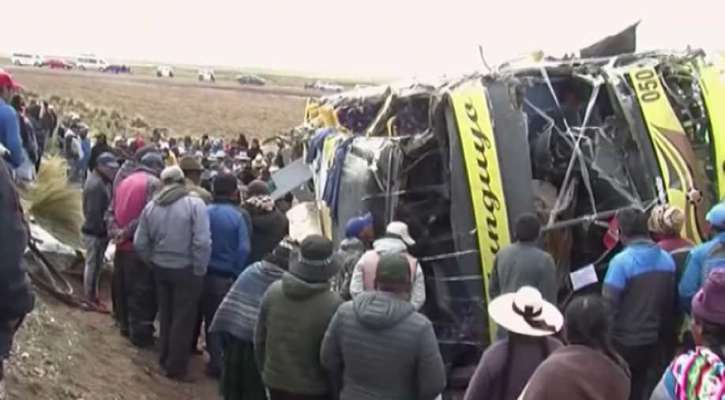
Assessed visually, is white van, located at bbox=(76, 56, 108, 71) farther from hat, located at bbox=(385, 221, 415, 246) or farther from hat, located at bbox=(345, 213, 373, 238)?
hat, located at bbox=(385, 221, 415, 246)

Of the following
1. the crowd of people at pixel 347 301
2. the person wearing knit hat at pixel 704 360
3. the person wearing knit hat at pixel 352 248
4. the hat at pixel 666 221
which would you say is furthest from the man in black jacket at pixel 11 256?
the hat at pixel 666 221

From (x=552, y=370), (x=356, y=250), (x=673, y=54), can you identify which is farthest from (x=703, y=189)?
(x=552, y=370)

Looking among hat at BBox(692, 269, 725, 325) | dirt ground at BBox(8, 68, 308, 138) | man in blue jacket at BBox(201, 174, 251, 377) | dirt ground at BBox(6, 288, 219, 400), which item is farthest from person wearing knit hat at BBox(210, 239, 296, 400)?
dirt ground at BBox(8, 68, 308, 138)

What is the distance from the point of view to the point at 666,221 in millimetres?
7848

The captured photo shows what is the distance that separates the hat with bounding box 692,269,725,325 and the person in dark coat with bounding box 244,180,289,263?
215 inches

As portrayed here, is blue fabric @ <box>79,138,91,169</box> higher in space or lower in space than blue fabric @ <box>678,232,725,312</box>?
lower

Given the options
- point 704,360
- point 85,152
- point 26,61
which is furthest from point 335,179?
point 26,61

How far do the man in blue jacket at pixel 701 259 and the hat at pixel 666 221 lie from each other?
1.32 ft

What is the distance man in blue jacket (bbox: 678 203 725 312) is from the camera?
7230 mm

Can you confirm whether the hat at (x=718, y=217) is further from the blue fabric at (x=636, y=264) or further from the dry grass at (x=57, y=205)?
the dry grass at (x=57, y=205)

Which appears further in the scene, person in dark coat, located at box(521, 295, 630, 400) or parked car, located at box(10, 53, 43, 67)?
parked car, located at box(10, 53, 43, 67)

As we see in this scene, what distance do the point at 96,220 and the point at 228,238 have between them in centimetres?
224

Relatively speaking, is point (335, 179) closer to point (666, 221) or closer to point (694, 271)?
point (666, 221)

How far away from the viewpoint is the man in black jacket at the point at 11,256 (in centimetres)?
495
